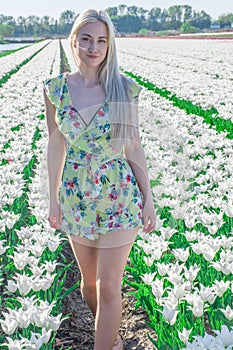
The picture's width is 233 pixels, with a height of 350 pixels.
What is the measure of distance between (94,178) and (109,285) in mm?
482

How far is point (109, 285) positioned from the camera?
2357 millimetres

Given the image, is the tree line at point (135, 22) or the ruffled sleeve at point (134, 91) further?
the tree line at point (135, 22)

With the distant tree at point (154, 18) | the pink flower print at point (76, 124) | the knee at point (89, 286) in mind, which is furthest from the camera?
the distant tree at point (154, 18)

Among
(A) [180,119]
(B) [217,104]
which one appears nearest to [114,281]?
(A) [180,119]

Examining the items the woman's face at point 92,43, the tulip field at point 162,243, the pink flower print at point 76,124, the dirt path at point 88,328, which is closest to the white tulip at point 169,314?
the tulip field at point 162,243

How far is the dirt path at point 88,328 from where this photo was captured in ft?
10.0

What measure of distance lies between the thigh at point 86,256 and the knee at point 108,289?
0.19 metres

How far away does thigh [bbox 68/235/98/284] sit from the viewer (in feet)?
8.23

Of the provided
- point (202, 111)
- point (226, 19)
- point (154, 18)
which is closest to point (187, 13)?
point (154, 18)

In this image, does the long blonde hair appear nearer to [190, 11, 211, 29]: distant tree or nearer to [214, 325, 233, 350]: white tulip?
[214, 325, 233, 350]: white tulip

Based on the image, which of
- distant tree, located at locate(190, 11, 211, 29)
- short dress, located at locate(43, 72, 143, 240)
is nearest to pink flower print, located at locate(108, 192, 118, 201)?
short dress, located at locate(43, 72, 143, 240)

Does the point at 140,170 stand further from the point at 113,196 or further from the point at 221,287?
the point at 221,287

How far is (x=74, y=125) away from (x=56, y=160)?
0.26 meters

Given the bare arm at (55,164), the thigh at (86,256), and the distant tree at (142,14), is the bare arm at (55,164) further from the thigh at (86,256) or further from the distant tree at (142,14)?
the distant tree at (142,14)
